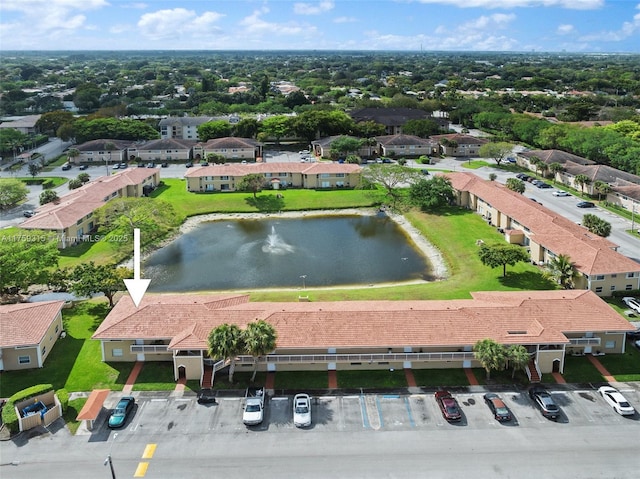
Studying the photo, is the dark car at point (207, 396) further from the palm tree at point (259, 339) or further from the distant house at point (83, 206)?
the distant house at point (83, 206)

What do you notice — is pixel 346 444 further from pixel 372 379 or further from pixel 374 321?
pixel 374 321

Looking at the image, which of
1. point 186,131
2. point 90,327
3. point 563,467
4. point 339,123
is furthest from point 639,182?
point 186,131

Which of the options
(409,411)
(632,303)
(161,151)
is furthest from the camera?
(161,151)

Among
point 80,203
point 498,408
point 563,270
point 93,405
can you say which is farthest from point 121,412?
point 80,203

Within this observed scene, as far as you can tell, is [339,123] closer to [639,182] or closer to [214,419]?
[639,182]

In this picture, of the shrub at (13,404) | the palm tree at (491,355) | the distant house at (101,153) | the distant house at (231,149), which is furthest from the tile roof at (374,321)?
the distant house at (101,153)

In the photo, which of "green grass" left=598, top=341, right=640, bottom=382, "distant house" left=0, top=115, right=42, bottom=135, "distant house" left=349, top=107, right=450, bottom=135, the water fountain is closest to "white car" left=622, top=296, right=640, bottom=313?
"green grass" left=598, top=341, right=640, bottom=382

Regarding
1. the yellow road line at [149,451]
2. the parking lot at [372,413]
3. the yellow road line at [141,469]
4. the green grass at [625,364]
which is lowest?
the yellow road line at [141,469]
